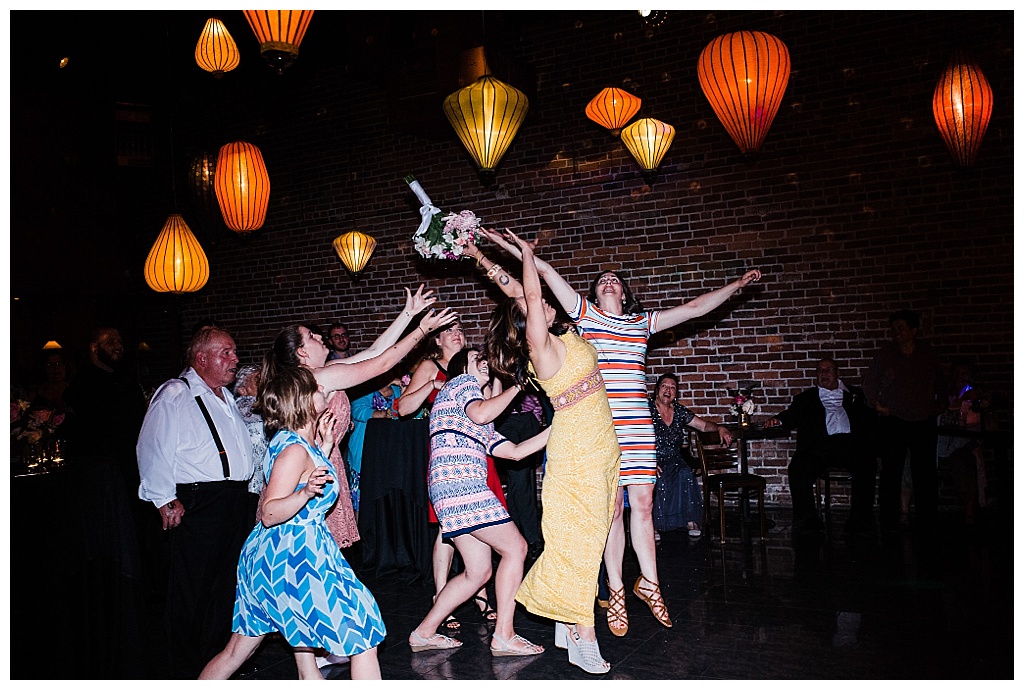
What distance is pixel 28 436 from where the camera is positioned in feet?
14.4

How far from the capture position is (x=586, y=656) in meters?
3.39

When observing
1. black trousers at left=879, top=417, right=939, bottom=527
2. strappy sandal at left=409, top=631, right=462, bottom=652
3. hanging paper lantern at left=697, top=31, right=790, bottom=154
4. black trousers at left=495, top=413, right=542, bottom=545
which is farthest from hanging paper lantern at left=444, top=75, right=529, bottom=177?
black trousers at left=879, top=417, right=939, bottom=527

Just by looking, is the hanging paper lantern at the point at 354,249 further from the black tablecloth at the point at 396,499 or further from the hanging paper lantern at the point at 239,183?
the black tablecloth at the point at 396,499

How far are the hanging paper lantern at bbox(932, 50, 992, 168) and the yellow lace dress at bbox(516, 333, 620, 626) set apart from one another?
10.5ft

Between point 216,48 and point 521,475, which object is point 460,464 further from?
point 216,48

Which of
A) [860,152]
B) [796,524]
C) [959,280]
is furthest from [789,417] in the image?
[860,152]

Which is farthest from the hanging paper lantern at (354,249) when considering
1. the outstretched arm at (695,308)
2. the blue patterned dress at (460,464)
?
the blue patterned dress at (460,464)

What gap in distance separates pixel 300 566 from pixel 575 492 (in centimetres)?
124

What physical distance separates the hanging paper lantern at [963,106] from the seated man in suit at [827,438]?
1944 millimetres

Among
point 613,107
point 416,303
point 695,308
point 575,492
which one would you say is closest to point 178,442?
point 416,303

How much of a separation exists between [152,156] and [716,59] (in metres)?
7.59

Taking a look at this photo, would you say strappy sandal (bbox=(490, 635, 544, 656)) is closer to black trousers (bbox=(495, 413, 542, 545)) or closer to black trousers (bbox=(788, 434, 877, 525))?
black trousers (bbox=(495, 413, 542, 545))

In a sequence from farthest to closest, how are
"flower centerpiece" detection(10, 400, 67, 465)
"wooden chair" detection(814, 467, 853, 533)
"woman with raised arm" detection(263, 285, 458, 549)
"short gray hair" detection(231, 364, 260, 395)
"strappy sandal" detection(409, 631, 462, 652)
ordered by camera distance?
"wooden chair" detection(814, 467, 853, 533), "short gray hair" detection(231, 364, 260, 395), "flower centerpiece" detection(10, 400, 67, 465), "strappy sandal" detection(409, 631, 462, 652), "woman with raised arm" detection(263, 285, 458, 549)

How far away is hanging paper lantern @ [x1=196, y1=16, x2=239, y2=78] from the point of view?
19.9 ft
